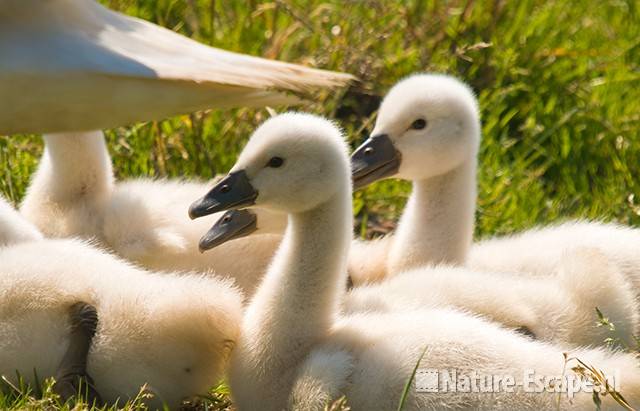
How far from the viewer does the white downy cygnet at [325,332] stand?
13.7ft

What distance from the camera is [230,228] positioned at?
5.13 metres

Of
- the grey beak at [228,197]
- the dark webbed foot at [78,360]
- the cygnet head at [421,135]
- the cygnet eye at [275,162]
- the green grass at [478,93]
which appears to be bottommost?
the green grass at [478,93]

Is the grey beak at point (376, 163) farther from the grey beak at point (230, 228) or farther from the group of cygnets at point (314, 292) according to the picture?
the grey beak at point (230, 228)

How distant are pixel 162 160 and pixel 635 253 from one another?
6.86ft

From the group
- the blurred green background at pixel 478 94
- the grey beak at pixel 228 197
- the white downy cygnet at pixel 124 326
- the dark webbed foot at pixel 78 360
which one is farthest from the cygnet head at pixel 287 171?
the blurred green background at pixel 478 94

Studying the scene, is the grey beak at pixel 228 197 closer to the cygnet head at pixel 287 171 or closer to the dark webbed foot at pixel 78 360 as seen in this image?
the cygnet head at pixel 287 171

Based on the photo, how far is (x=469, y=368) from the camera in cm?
417

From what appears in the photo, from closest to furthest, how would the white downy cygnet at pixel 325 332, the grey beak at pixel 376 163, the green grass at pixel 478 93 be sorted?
the white downy cygnet at pixel 325 332 → the grey beak at pixel 376 163 → the green grass at pixel 478 93

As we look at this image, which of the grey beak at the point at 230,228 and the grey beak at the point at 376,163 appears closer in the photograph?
the grey beak at the point at 230,228

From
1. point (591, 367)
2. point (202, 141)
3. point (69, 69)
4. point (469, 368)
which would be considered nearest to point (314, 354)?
point (469, 368)

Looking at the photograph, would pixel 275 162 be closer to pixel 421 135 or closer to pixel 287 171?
pixel 287 171

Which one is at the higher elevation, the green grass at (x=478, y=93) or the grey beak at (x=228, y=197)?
the grey beak at (x=228, y=197)

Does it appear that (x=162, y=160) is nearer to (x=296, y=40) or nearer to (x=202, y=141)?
(x=202, y=141)

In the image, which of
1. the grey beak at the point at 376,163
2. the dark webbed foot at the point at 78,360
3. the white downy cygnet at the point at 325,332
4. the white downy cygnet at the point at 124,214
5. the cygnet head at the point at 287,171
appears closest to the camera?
the white downy cygnet at the point at 325,332
